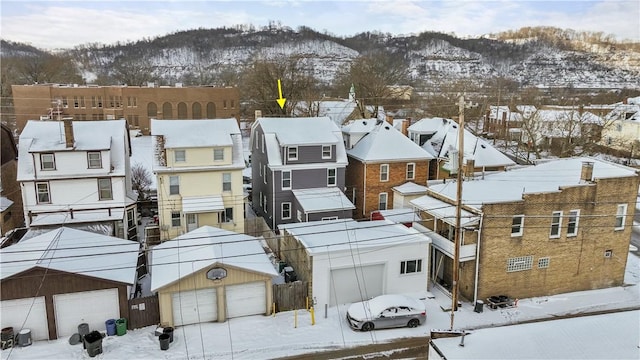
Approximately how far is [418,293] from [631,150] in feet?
155

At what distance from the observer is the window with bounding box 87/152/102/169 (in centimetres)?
2743

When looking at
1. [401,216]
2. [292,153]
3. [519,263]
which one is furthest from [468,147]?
[292,153]

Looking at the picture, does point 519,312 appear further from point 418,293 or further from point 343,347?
point 343,347

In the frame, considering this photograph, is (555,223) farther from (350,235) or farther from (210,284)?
(210,284)

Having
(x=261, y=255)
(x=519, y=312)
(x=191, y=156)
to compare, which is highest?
(x=191, y=156)

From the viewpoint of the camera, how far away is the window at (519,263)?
2306 cm

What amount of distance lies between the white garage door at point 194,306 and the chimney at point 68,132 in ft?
41.8

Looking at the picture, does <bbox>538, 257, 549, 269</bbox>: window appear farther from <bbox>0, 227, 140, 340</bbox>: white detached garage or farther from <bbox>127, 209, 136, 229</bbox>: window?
<bbox>127, 209, 136, 229</bbox>: window

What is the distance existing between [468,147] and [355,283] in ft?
55.6

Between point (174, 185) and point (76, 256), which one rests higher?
point (174, 185)

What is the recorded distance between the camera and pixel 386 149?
32.5 meters

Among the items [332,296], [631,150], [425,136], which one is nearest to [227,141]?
[332,296]

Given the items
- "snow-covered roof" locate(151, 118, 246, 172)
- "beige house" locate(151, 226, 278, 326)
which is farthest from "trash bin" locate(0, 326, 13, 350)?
"snow-covered roof" locate(151, 118, 246, 172)

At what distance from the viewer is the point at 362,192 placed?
106 ft
